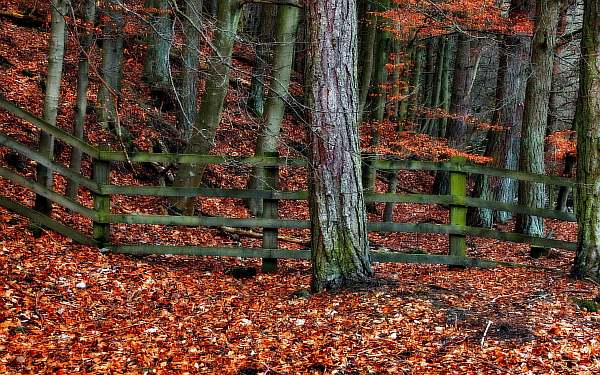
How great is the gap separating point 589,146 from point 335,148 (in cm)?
298

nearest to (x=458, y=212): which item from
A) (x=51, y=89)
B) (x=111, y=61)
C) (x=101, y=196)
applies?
(x=101, y=196)

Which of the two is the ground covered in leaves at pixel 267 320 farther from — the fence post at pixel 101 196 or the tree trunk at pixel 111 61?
the tree trunk at pixel 111 61

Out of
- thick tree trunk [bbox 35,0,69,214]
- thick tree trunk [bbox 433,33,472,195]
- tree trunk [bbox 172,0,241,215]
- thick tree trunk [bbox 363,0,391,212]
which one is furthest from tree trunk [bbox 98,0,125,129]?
thick tree trunk [bbox 433,33,472,195]

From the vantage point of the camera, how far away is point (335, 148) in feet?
20.5

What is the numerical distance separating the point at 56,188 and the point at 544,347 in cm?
877

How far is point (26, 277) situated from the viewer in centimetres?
659

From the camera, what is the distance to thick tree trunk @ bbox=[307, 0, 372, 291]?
611 cm

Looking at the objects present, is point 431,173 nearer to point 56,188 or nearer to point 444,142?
point 444,142

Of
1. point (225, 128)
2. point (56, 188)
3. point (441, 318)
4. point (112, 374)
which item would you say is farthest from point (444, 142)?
point (112, 374)

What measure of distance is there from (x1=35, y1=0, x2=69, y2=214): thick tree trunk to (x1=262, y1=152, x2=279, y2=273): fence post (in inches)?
117

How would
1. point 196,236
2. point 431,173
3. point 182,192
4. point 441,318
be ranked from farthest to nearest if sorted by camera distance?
1. point 431,173
2. point 196,236
3. point 182,192
4. point 441,318

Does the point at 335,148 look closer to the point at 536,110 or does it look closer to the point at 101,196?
the point at 101,196

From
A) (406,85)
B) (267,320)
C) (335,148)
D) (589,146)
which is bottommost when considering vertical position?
(267,320)

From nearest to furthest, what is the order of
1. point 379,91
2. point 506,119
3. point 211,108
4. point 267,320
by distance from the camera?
point 267,320 → point 211,108 → point 506,119 → point 379,91
